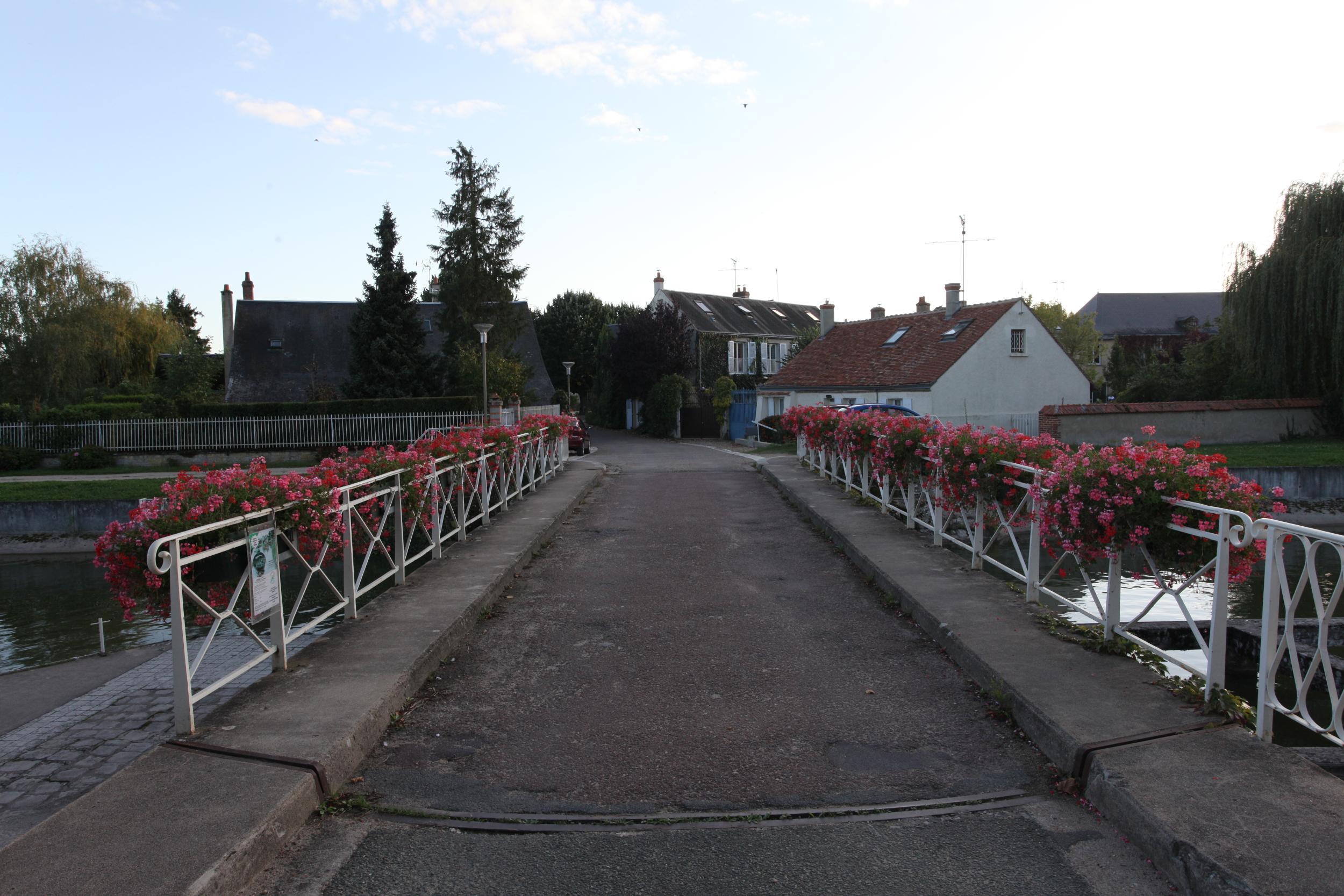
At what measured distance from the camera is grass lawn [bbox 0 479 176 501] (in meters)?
19.0

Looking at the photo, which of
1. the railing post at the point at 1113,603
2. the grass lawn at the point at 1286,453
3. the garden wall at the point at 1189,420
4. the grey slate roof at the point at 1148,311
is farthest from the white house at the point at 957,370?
the grey slate roof at the point at 1148,311

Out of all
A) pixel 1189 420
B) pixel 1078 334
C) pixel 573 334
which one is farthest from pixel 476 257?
pixel 1078 334

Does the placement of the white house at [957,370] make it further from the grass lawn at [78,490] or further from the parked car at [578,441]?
the grass lawn at [78,490]

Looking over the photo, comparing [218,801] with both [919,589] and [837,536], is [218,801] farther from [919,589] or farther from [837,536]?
[837,536]

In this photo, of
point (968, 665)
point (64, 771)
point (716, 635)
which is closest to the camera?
point (64, 771)

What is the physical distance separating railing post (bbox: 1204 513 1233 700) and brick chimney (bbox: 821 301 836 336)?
37.8 metres

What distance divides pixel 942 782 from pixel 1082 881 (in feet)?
2.90

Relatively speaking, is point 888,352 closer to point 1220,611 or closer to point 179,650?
point 1220,611

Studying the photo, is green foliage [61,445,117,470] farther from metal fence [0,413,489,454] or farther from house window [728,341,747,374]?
house window [728,341,747,374]

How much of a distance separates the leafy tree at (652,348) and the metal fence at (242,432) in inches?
629

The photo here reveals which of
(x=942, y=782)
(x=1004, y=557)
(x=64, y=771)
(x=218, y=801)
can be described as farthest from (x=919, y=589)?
(x=1004, y=557)

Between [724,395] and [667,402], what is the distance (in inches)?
145

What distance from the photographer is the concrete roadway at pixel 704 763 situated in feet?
10.3

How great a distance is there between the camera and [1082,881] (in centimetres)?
Answer: 309
